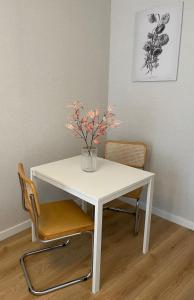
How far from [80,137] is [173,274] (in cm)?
156

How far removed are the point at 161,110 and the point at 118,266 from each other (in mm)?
1503

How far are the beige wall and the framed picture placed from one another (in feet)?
1.39

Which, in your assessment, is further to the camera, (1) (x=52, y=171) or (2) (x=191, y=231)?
(2) (x=191, y=231)

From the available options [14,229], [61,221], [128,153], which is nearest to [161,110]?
[128,153]

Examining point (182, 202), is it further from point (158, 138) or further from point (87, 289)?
point (87, 289)

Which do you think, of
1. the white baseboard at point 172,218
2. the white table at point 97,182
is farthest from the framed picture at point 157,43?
the white baseboard at point 172,218

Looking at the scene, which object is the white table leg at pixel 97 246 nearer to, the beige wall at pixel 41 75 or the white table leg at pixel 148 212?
the white table leg at pixel 148 212

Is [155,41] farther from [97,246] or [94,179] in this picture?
[97,246]

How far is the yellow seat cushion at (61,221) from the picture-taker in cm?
159

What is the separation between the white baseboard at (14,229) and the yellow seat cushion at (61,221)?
1.76 ft

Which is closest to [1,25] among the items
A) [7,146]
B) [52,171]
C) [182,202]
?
[7,146]

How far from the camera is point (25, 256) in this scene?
197 centimetres

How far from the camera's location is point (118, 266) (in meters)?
1.91

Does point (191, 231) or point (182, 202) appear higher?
point (182, 202)
